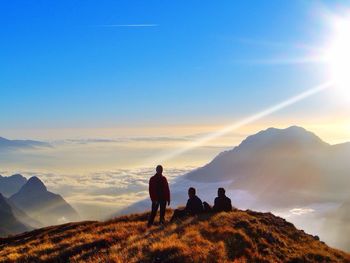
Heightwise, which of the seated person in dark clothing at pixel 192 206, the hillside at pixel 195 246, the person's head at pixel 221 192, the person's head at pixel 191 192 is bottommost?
the hillside at pixel 195 246

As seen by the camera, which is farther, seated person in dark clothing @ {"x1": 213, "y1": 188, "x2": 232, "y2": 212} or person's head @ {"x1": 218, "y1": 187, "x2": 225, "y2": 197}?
seated person in dark clothing @ {"x1": 213, "y1": 188, "x2": 232, "y2": 212}

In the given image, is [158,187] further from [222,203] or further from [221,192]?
[222,203]

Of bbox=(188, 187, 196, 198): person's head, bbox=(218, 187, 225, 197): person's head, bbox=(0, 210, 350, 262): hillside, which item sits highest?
bbox=(218, 187, 225, 197): person's head

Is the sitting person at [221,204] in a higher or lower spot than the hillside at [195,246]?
higher

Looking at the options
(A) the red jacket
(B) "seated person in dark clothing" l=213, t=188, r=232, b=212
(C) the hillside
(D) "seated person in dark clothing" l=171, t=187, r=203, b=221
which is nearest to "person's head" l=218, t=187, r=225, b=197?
(B) "seated person in dark clothing" l=213, t=188, r=232, b=212

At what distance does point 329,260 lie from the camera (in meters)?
24.3

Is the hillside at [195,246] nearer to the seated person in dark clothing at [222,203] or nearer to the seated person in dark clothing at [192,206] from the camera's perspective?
the seated person in dark clothing at [192,206]

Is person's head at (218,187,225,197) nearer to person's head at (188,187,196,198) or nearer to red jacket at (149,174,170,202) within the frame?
person's head at (188,187,196,198)

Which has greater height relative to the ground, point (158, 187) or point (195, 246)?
point (158, 187)

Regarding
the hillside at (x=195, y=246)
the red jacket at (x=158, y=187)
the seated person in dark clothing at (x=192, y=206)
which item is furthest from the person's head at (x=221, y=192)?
the red jacket at (x=158, y=187)

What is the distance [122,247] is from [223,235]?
5.87 meters

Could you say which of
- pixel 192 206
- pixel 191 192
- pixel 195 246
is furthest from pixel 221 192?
pixel 195 246

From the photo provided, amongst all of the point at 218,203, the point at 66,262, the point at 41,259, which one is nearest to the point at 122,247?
the point at 66,262

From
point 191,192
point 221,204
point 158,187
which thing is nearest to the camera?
point 158,187
